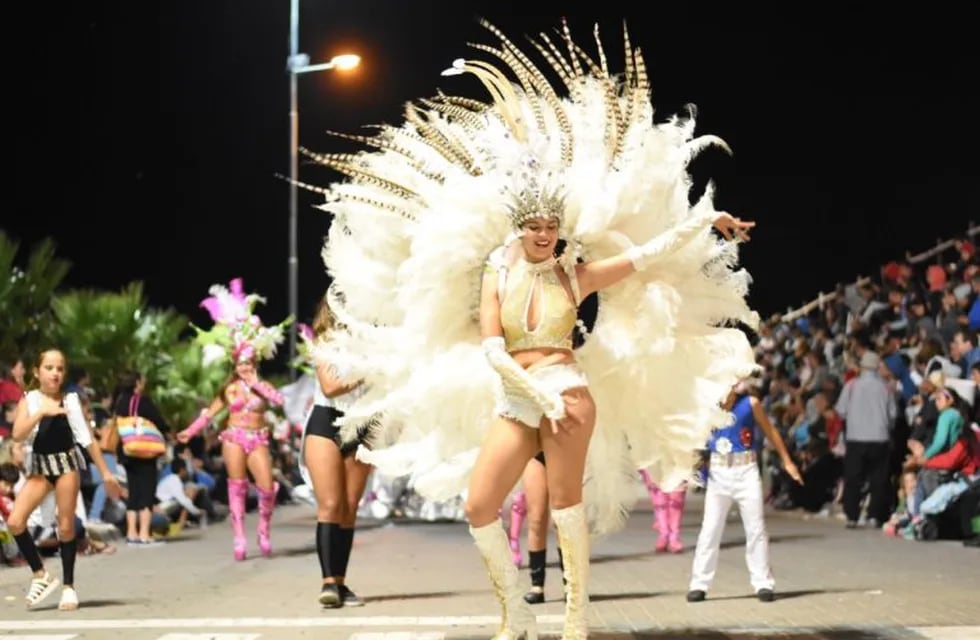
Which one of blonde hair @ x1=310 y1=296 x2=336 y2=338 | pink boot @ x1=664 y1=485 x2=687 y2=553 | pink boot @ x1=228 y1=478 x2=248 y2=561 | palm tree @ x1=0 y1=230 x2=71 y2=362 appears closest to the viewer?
blonde hair @ x1=310 y1=296 x2=336 y2=338

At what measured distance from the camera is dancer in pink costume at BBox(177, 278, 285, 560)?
44.9 ft

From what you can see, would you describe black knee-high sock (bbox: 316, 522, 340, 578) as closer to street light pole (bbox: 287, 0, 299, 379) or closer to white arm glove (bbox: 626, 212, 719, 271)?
white arm glove (bbox: 626, 212, 719, 271)

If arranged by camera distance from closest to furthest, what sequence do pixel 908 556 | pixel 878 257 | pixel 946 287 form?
pixel 908 556 → pixel 946 287 → pixel 878 257

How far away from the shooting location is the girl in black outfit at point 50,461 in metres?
10.2

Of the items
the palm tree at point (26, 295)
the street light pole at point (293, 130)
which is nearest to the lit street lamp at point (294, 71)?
the street light pole at point (293, 130)

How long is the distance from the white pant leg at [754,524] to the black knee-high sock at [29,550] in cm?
500

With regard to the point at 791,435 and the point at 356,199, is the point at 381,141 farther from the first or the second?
the point at 791,435

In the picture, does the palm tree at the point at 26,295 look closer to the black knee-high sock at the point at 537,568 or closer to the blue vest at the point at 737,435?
the black knee-high sock at the point at 537,568

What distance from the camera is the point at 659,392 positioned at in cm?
768

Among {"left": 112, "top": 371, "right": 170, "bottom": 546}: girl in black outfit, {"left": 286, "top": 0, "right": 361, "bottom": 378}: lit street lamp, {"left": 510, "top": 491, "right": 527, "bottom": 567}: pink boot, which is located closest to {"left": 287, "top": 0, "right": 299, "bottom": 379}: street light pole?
{"left": 286, "top": 0, "right": 361, "bottom": 378}: lit street lamp

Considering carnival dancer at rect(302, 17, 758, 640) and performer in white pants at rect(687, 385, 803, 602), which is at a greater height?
carnival dancer at rect(302, 17, 758, 640)

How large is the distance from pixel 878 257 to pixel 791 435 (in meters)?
7.18

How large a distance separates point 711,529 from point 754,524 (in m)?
0.30

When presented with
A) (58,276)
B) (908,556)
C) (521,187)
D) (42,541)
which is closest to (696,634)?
(521,187)
